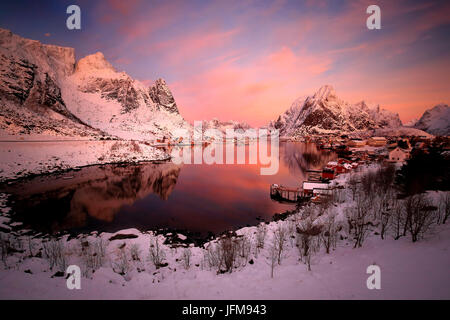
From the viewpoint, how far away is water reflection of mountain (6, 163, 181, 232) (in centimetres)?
2117

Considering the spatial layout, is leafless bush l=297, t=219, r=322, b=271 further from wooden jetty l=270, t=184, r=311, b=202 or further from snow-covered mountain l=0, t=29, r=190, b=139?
snow-covered mountain l=0, t=29, r=190, b=139

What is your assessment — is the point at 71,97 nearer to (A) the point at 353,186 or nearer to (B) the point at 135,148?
(B) the point at 135,148

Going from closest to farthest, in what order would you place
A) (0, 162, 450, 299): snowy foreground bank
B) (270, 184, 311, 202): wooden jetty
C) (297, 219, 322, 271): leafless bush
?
(0, 162, 450, 299): snowy foreground bank → (297, 219, 322, 271): leafless bush → (270, 184, 311, 202): wooden jetty

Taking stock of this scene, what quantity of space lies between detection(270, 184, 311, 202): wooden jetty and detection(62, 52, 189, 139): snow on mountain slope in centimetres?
9327

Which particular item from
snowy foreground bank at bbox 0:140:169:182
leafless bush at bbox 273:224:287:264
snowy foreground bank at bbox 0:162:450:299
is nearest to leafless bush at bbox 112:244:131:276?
snowy foreground bank at bbox 0:162:450:299

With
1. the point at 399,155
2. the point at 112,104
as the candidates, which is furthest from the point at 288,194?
the point at 112,104

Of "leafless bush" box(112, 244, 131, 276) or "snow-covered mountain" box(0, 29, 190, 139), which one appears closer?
"leafless bush" box(112, 244, 131, 276)

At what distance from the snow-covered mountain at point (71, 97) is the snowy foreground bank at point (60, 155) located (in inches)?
374

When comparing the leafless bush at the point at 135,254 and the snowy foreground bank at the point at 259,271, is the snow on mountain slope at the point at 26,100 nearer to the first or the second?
the snowy foreground bank at the point at 259,271

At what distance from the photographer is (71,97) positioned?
119 m
